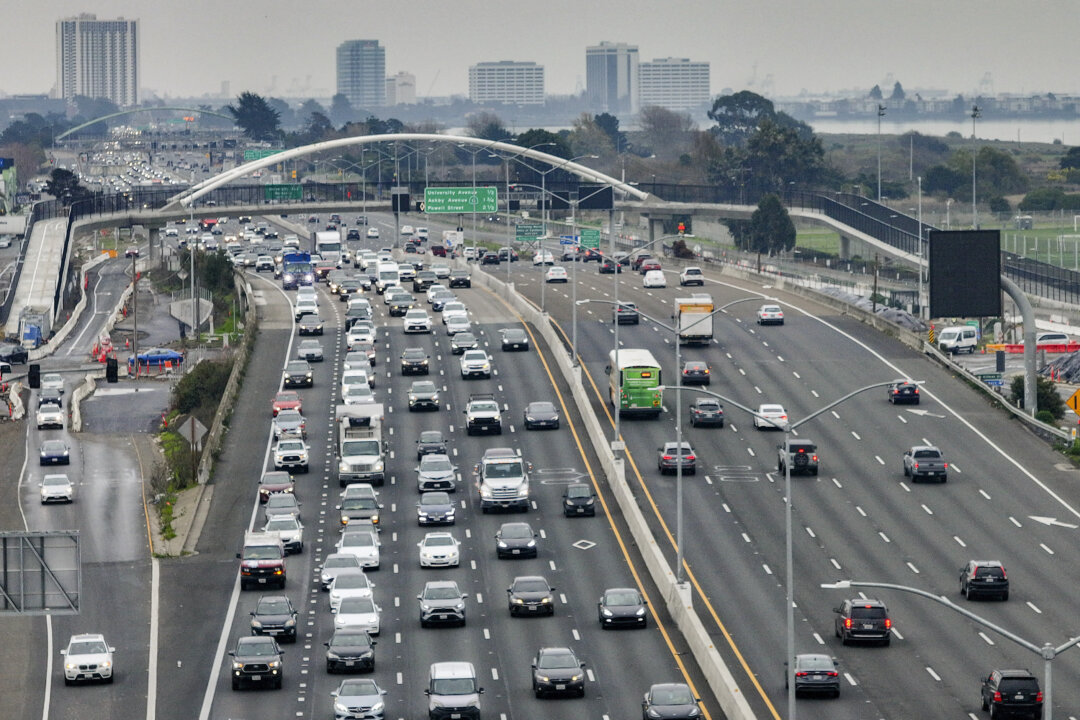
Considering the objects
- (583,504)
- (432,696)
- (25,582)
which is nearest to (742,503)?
(583,504)

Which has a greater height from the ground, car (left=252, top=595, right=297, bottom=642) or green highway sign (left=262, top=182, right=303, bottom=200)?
green highway sign (left=262, top=182, right=303, bottom=200)

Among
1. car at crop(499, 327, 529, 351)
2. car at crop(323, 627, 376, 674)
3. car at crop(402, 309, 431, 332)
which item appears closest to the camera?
car at crop(323, 627, 376, 674)

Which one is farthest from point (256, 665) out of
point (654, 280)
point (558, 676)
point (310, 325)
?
point (654, 280)

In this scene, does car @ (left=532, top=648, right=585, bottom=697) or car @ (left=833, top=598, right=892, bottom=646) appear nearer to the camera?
car @ (left=532, top=648, right=585, bottom=697)

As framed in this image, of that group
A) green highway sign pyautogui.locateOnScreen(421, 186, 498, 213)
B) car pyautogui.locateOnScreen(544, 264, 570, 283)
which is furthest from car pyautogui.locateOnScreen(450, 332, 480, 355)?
green highway sign pyautogui.locateOnScreen(421, 186, 498, 213)

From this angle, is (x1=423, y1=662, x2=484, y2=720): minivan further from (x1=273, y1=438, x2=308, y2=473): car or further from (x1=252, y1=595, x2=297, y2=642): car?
(x1=273, y1=438, x2=308, y2=473): car

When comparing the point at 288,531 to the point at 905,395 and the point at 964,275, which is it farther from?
the point at 964,275

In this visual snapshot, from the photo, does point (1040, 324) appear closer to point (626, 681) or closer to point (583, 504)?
point (583, 504)
